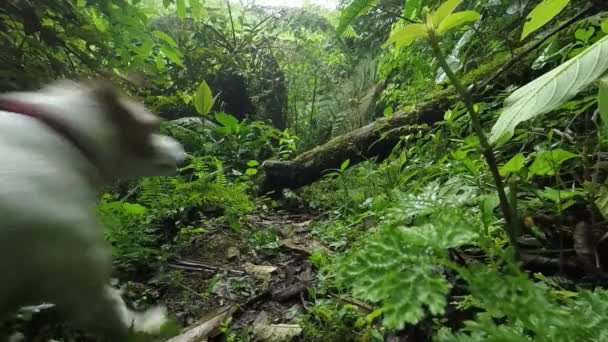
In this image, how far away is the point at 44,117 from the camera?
959 mm

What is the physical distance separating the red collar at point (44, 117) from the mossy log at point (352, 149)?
159cm

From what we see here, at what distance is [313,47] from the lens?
20.4 ft

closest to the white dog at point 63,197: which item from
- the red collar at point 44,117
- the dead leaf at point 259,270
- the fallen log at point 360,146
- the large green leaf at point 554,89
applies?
the red collar at point 44,117

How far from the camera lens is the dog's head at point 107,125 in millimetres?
1047

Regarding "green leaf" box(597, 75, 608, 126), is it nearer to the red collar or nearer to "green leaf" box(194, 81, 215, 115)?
the red collar

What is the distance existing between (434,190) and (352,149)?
1998 mm

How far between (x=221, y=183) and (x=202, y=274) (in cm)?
72

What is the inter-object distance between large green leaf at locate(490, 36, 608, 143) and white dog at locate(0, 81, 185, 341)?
2.56 ft

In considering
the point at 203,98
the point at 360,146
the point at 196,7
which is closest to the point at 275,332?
the point at 196,7

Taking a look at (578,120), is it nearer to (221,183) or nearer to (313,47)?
(221,183)

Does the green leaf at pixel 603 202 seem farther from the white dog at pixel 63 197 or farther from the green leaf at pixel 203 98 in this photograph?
the green leaf at pixel 203 98

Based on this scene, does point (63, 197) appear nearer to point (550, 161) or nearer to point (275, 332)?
point (275, 332)

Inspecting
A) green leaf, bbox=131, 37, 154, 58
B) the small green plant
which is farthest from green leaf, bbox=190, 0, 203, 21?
the small green plant

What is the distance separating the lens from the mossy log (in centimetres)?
236
